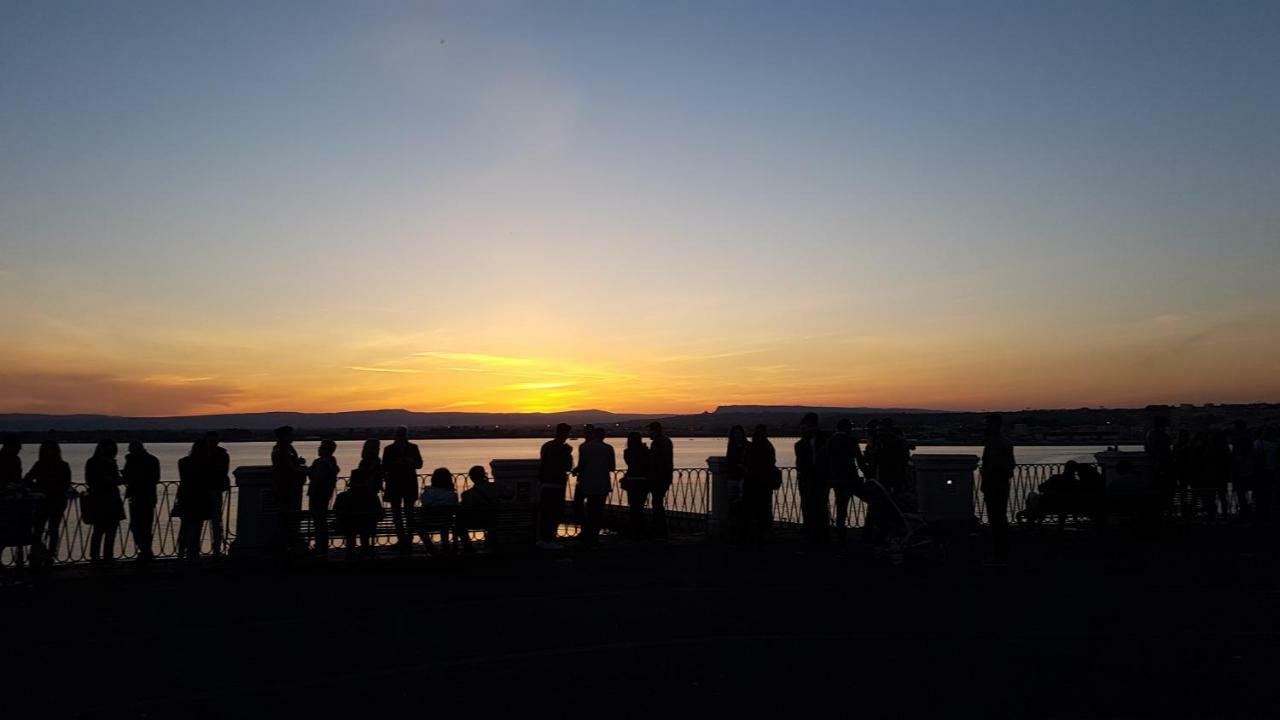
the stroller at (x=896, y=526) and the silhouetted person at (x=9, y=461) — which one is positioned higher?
the silhouetted person at (x=9, y=461)

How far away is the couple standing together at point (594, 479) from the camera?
50.6ft

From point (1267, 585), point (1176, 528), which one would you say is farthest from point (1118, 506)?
point (1267, 585)

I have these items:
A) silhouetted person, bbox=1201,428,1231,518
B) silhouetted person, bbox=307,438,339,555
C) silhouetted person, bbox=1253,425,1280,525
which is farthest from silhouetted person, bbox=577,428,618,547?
silhouetted person, bbox=1253,425,1280,525

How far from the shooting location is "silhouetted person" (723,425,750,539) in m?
15.5

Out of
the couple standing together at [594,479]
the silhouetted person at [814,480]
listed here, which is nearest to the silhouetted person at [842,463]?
the silhouetted person at [814,480]

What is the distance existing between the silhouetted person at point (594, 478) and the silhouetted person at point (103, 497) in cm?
624

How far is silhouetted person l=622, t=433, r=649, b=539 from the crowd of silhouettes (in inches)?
0.9

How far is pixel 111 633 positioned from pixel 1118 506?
13.8 metres

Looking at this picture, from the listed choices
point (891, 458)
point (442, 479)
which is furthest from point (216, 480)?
point (891, 458)

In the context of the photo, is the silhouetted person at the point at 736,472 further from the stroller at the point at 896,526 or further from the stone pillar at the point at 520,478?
the stone pillar at the point at 520,478

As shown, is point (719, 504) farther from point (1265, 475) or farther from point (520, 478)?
point (1265, 475)

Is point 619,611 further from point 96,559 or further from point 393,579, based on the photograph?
point 96,559

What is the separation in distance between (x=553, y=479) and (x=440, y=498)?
2391mm

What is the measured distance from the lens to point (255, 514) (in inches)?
541
